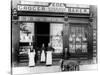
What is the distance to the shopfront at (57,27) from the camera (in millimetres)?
2285

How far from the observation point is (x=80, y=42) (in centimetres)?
247

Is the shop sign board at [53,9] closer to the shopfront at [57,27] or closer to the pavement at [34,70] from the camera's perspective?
the shopfront at [57,27]

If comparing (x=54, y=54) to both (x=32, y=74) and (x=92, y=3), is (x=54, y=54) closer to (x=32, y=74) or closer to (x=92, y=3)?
(x=32, y=74)

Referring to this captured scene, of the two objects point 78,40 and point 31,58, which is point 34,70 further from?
point 78,40

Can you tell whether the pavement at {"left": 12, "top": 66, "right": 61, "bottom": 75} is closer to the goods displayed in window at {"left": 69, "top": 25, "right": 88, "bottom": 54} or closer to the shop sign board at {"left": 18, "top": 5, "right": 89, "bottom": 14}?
the goods displayed in window at {"left": 69, "top": 25, "right": 88, "bottom": 54}

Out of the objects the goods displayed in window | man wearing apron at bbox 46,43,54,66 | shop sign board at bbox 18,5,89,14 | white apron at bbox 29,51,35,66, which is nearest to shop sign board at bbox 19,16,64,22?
shop sign board at bbox 18,5,89,14

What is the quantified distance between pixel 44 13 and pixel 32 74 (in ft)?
2.69

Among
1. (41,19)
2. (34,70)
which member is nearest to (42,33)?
(41,19)

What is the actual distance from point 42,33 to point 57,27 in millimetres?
228

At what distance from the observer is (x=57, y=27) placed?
2.38m

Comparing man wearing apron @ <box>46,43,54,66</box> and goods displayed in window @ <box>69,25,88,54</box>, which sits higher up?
goods displayed in window @ <box>69,25,88,54</box>

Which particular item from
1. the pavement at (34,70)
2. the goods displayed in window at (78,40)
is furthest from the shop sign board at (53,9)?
the pavement at (34,70)

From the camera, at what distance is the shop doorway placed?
7.55ft

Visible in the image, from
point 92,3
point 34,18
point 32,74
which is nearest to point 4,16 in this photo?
point 34,18
